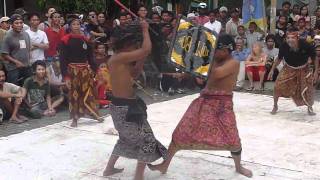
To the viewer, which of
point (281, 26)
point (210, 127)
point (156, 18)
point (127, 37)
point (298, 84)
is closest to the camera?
point (127, 37)

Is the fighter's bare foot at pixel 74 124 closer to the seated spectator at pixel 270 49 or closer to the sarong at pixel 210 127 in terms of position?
the sarong at pixel 210 127

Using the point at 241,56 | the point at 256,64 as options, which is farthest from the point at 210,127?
the point at 241,56

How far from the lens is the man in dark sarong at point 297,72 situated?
Answer: 7270 mm

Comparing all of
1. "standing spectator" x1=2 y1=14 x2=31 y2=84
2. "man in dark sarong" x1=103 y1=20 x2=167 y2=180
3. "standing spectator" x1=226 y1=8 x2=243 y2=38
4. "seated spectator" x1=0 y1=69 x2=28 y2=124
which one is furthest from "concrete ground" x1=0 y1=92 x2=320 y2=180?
"standing spectator" x1=226 y1=8 x2=243 y2=38

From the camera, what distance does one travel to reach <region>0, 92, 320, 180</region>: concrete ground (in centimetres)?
468

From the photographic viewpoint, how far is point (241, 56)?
10305 millimetres

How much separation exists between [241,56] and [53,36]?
400 centimetres

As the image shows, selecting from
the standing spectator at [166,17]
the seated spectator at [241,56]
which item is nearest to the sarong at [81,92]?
the standing spectator at [166,17]

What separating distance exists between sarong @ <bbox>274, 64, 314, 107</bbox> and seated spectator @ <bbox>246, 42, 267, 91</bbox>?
2525 millimetres

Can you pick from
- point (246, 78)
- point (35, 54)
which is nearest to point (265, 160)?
point (35, 54)

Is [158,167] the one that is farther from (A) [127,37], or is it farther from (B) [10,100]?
(B) [10,100]

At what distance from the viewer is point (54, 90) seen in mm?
7980

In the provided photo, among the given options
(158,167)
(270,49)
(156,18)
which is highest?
(156,18)

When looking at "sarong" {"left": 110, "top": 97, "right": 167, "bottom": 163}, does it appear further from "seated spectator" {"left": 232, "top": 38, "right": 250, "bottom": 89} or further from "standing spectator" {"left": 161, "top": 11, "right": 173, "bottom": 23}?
"standing spectator" {"left": 161, "top": 11, "right": 173, "bottom": 23}
